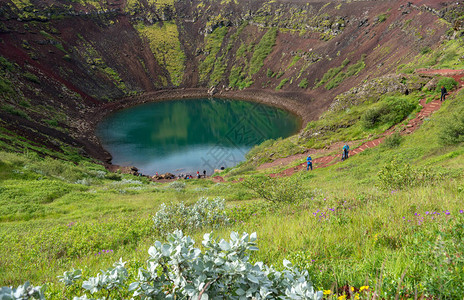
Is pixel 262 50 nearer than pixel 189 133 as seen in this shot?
No

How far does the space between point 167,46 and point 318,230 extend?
304 feet

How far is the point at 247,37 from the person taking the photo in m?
81.2

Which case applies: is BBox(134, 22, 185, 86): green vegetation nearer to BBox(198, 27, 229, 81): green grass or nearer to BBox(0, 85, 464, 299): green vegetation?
BBox(198, 27, 229, 81): green grass

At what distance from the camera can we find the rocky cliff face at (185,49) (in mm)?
39812

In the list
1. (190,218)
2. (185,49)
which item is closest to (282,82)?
(185,49)

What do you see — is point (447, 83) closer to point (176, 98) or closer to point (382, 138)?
point (382, 138)

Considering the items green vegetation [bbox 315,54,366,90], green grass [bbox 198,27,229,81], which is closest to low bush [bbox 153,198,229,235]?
green vegetation [bbox 315,54,366,90]

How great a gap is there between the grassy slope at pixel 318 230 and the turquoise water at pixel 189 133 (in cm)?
1984

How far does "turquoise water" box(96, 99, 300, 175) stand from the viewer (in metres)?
35.2

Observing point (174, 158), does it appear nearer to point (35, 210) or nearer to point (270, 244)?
point (35, 210)

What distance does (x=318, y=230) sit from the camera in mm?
3908

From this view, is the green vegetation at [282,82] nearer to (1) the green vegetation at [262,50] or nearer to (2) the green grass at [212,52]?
(1) the green vegetation at [262,50]

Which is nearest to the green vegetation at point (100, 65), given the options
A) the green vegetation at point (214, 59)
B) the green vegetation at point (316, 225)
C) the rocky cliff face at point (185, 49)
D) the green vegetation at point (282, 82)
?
the rocky cliff face at point (185, 49)

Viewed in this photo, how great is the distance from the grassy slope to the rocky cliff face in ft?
45.6
